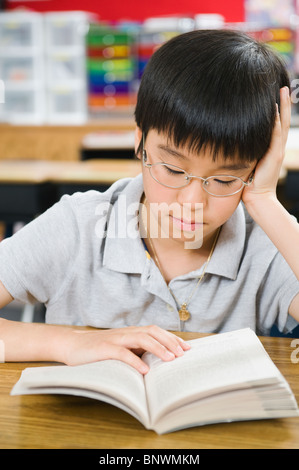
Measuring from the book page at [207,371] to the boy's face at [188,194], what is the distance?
0.22 m

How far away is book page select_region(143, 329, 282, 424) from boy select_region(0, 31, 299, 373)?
0.04 metres

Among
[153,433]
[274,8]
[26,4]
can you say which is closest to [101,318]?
[153,433]

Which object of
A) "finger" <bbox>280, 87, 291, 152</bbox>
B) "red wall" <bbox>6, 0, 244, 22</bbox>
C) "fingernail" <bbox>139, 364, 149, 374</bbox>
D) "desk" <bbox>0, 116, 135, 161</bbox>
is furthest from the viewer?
"red wall" <bbox>6, 0, 244, 22</bbox>

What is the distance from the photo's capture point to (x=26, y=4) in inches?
237

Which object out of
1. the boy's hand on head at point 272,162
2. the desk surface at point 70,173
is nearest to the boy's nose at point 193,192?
the boy's hand on head at point 272,162

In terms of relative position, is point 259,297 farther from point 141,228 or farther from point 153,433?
point 153,433

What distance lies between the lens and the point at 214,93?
31.2 inches

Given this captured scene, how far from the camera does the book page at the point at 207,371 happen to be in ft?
1.80

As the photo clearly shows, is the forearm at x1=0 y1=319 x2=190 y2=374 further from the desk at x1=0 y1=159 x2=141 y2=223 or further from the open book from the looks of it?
the desk at x1=0 y1=159 x2=141 y2=223

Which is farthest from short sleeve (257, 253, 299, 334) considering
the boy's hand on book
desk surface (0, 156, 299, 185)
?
desk surface (0, 156, 299, 185)

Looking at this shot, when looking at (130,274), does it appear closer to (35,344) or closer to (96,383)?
(35,344)

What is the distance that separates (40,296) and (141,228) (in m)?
0.23

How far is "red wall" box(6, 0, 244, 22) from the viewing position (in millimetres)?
5648

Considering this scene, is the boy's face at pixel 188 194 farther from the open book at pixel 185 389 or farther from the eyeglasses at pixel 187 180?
the open book at pixel 185 389
